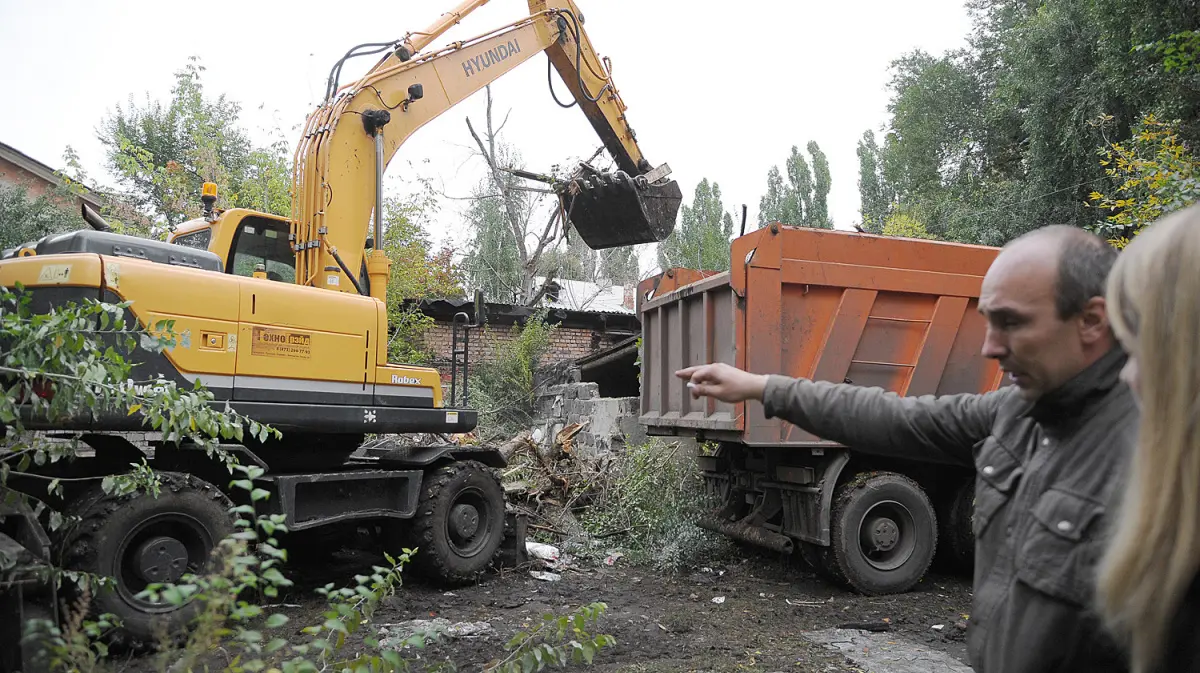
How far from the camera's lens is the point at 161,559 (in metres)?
4.78

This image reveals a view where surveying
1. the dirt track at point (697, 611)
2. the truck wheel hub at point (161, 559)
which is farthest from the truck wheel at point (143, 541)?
the dirt track at point (697, 611)

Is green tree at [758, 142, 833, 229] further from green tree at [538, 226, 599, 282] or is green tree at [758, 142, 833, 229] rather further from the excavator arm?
the excavator arm

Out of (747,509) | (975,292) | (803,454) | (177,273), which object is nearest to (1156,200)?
(975,292)

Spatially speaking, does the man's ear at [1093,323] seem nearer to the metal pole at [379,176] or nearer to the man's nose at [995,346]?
the man's nose at [995,346]

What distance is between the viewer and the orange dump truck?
602cm

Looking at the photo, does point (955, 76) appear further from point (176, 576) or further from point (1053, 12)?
point (176, 576)

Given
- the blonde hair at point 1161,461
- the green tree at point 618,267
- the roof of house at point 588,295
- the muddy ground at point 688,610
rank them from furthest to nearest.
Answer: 1. the green tree at point 618,267
2. the roof of house at point 588,295
3. the muddy ground at point 688,610
4. the blonde hair at point 1161,461

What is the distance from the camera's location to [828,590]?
6367 mm

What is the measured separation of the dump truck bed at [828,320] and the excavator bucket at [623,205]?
119 centimetres

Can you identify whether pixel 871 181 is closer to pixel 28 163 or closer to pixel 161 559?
pixel 28 163

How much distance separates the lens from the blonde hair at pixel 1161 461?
3.58 feet

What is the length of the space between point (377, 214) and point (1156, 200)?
6.96 m

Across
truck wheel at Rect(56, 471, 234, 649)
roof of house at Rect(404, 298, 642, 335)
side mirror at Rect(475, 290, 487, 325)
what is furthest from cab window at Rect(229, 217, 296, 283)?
roof of house at Rect(404, 298, 642, 335)

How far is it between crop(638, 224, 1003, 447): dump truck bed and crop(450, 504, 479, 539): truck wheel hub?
71.9 inches
